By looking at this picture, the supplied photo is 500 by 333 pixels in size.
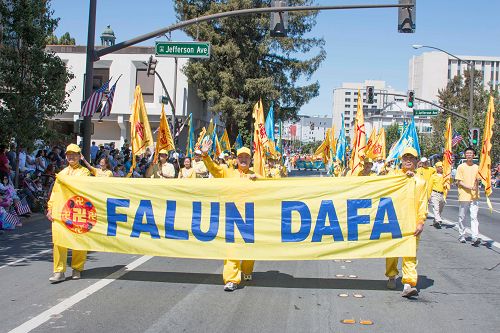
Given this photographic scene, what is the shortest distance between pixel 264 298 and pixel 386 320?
1.49 meters

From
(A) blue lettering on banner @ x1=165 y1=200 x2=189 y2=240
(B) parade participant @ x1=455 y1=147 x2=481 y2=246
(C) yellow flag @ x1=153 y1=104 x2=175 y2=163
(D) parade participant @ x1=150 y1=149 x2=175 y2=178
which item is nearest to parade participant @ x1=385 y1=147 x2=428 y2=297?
(A) blue lettering on banner @ x1=165 y1=200 x2=189 y2=240

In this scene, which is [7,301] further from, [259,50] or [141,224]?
[259,50]

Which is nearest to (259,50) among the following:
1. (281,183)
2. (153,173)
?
(153,173)

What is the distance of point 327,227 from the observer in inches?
295

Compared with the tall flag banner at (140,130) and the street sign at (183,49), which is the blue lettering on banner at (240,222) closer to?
the tall flag banner at (140,130)

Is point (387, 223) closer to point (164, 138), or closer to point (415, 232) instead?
point (415, 232)

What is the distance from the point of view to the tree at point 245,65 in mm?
40188

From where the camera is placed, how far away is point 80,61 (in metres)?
39.8

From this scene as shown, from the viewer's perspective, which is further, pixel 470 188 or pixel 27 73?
pixel 27 73

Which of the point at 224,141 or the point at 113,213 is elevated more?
the point at 224,141

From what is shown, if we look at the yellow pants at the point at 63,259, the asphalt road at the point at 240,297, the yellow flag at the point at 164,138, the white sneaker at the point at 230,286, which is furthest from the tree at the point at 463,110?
the yellow pants at the point at 63,259

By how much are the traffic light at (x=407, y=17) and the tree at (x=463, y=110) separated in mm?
32970

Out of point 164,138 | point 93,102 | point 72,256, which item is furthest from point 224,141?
point 72,256

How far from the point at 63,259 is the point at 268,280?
268 centimetres
